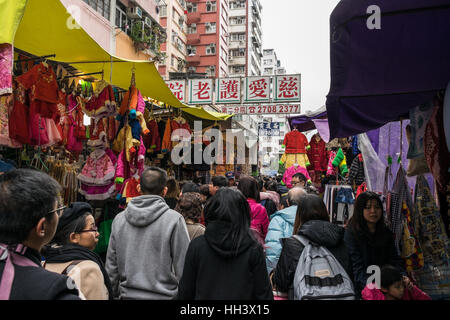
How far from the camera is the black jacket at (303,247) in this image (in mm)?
2555

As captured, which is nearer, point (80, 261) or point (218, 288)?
point (80, 261)

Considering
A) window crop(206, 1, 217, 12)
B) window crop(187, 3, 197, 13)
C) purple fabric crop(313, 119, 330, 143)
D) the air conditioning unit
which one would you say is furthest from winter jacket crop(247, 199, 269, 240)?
window crop(187, 3, 197, 13)

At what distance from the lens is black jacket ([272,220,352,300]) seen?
2555 mm

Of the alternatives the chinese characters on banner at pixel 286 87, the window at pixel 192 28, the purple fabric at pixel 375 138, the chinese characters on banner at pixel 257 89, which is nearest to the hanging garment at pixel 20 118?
the purple fabric at pixel 375 138

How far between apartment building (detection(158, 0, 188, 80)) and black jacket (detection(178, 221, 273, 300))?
73.5 ft

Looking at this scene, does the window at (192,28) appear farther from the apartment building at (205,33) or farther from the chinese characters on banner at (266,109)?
the chinese characters on banner at (266,109)

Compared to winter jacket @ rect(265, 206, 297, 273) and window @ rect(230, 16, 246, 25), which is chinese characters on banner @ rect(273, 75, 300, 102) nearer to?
winter jacket @ rect(265, 206, 297, 273)

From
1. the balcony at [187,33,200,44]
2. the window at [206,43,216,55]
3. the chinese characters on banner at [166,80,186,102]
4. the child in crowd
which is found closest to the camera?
the child in crowd

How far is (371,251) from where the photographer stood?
3.03 metres

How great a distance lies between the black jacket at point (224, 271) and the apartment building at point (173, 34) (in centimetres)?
2239

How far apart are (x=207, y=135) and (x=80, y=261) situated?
6.93m
